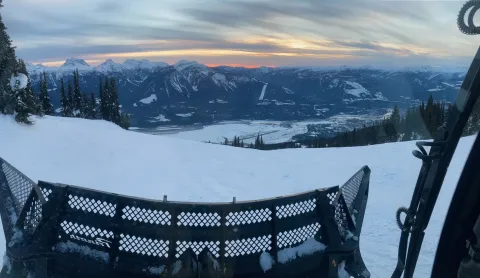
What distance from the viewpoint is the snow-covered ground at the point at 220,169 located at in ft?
31.9

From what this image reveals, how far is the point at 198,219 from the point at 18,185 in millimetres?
1280

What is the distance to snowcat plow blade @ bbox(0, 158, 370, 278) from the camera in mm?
2225

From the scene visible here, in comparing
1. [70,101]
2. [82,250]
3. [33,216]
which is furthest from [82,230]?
[70,101]

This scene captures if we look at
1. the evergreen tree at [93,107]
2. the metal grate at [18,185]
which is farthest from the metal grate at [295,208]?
the evergreen tree at [93,107]

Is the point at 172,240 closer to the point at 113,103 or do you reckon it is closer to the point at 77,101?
the point at 113,103

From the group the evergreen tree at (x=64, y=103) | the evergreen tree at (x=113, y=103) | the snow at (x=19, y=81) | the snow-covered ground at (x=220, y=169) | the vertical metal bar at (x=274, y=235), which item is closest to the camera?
the vertical metal bar at (x=274, y=235)

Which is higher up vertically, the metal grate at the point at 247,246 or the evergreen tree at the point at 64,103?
the metal grate at the point at 247,246

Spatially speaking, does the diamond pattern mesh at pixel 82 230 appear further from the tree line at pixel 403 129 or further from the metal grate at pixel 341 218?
the tree line at pixel 403 129

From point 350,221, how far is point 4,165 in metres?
2.33

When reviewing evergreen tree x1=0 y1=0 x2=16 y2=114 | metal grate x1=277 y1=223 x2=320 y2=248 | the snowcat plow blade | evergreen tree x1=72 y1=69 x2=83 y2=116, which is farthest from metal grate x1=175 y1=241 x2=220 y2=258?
evergreen tree x1=72 y1=69 x2=83 y2=116

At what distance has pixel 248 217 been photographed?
2303mm

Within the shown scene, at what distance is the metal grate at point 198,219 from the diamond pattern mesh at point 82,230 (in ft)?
1.35

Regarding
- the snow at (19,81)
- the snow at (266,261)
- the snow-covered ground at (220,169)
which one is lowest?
the snow-covered ground at (220,169)

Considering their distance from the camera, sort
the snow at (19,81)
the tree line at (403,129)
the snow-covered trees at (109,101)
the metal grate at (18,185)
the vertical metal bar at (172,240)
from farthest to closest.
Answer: the snow-covered trees at (109,101), the tree line at (403,129), the snow at (19,81), the metal grate at (18,185), the vertical metal bar at (172,240)
